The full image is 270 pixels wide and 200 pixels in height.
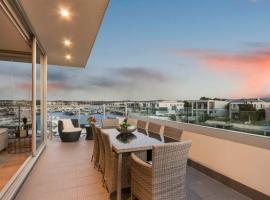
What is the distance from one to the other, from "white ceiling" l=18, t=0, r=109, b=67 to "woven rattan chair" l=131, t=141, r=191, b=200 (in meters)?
2.27

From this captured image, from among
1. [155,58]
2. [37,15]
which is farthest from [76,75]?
[37,15]

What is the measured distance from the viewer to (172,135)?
2.85m

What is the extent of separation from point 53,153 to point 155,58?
219 inches

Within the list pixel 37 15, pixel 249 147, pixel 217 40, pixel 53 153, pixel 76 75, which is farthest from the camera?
pixel 76 75

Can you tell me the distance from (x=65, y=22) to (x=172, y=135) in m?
2.80

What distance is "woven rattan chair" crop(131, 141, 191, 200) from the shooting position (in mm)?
1670

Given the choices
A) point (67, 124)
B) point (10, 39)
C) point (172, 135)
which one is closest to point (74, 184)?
point (172, 135)

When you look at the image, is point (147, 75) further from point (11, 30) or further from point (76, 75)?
point (11, 30)

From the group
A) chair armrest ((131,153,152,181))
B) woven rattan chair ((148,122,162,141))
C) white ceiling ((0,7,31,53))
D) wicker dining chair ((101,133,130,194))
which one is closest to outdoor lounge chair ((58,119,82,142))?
white ceiling ((0,7,31,53))

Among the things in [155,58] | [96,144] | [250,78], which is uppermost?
[155,58]

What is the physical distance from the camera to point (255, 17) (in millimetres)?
3680

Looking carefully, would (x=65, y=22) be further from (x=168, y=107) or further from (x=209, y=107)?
(x=209, y=107)

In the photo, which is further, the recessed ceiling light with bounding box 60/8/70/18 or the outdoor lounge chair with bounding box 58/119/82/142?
the outdoor lounge chair with bounding box 58/119/82/142

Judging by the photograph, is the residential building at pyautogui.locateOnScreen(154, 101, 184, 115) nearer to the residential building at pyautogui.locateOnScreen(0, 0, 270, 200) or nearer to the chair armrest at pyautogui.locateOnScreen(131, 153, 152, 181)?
the residential building at pyautogui.locateOnScreen(0, 0, 270, 200)
